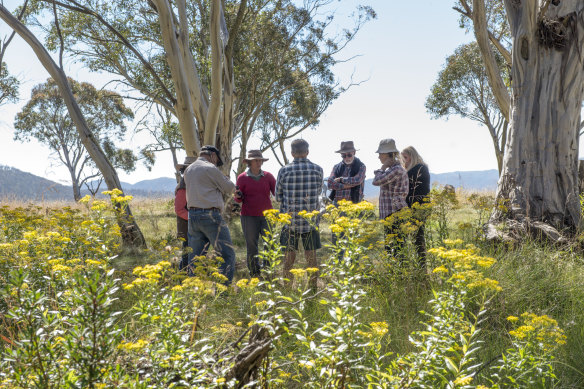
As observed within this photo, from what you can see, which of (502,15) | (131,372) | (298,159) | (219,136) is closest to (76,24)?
(219,136)

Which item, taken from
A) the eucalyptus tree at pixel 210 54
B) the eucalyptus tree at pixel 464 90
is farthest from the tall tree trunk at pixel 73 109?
the eucalyptus tree at pixel 464 90

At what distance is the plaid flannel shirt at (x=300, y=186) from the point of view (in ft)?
14.5

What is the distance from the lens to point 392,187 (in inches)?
180

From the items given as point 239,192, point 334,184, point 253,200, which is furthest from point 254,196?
point 334,184

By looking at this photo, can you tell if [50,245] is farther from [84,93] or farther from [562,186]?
[84,93]

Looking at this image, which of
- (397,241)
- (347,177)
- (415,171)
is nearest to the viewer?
(397,241)

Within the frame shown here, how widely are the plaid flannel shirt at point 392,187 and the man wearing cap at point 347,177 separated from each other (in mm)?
400

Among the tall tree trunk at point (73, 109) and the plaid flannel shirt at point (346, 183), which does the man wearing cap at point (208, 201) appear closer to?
the plaid flannel shirt at point (346, 183)

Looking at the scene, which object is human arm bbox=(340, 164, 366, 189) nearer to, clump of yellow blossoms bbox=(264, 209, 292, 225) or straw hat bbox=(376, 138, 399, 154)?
straw hat bbox=(376, 138, 399, 154)

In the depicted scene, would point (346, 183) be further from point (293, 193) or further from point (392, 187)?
point (293, 193)

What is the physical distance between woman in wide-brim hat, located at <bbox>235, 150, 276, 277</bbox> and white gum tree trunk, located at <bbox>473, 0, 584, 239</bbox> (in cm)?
274

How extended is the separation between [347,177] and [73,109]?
5558 mm

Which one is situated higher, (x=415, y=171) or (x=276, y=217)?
(x=415, y=171)

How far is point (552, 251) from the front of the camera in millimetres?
4266
